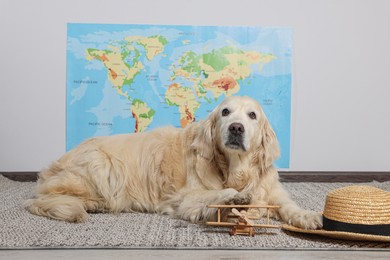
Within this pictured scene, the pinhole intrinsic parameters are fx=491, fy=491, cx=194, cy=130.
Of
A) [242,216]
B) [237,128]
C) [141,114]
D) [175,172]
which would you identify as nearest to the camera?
[242,216]

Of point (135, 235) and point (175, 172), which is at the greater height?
point (175, 172)

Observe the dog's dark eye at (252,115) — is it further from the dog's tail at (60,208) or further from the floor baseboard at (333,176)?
the floor baseboard at (333,176)

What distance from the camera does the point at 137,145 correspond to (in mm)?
2719

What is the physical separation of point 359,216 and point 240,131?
716mm

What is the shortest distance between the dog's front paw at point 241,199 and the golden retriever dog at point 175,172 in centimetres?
15

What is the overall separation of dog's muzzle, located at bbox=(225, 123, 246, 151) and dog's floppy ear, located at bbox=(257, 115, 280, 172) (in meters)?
0.18

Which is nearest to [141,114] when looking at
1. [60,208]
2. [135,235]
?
[60,208]

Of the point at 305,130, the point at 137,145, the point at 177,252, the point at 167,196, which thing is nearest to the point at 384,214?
the point at 177,252

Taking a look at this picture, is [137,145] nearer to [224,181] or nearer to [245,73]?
[224,181]

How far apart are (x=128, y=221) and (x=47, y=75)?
6.68ft

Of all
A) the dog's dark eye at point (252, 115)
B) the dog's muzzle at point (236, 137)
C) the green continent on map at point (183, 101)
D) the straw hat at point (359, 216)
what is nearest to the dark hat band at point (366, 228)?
the straw hat at point (359, 216)

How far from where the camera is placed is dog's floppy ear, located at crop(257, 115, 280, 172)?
2492mm

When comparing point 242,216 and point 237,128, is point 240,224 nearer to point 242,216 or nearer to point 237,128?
point 242,216

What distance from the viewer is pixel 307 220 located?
204 centimetres
